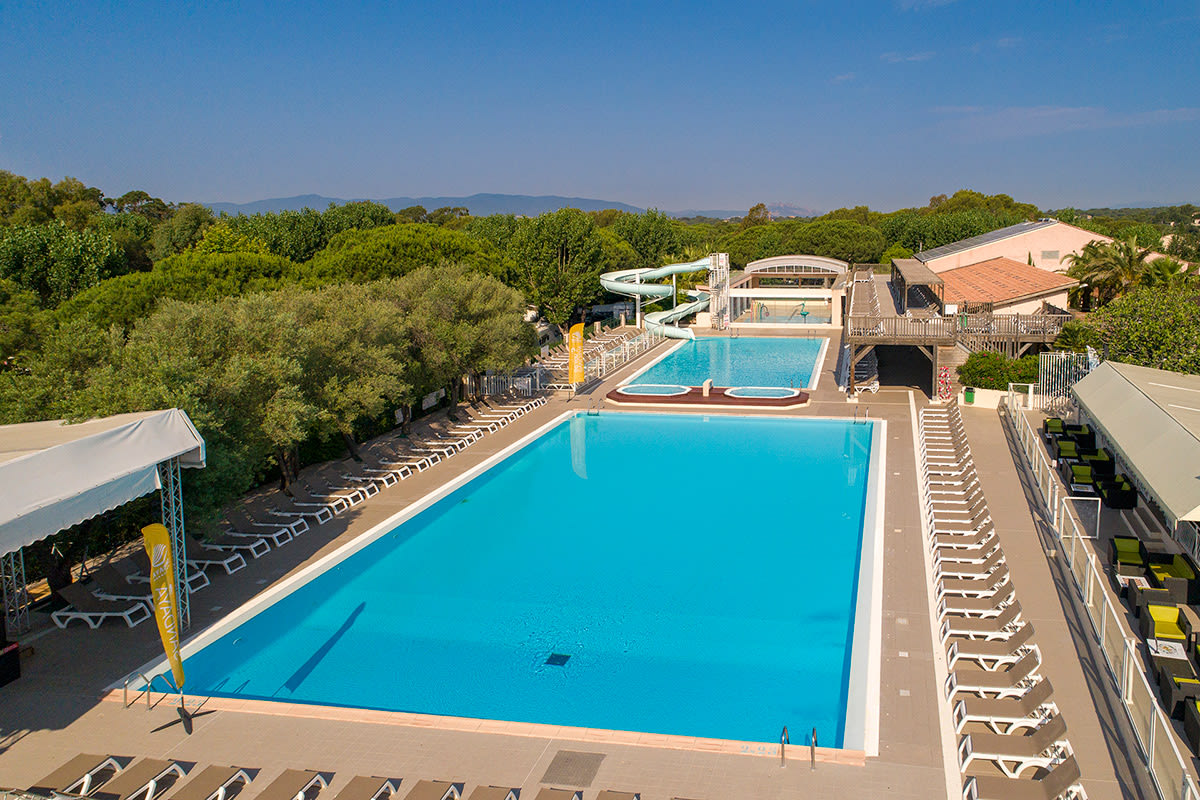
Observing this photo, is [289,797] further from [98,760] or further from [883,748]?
[883,748]

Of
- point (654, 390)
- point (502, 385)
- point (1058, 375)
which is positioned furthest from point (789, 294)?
point (1058, 375)

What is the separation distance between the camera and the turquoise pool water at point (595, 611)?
993cm

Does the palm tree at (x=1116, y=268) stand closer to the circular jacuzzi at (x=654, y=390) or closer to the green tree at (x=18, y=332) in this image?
the circular jacuzzi at (x=654, y=390)

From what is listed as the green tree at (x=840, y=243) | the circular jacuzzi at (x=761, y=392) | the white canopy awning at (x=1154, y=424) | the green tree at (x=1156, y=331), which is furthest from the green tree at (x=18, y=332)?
the green tree at (x=840, y=243)

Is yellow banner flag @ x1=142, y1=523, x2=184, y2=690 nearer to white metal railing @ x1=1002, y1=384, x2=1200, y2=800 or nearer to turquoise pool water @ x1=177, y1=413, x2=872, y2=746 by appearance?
turquoise pool water @ x1=177, y1=413, x2=872, y2=746

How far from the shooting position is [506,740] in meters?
8.48

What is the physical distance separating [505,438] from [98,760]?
1421 centimetres

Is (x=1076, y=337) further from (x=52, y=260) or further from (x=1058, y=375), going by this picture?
(x=52, y=260)

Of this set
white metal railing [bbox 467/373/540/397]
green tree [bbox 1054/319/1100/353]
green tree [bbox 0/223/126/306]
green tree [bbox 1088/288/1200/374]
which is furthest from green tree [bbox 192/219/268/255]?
green tree [bbox 1088/288/1200/374]

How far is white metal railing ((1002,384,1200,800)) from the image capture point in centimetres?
706

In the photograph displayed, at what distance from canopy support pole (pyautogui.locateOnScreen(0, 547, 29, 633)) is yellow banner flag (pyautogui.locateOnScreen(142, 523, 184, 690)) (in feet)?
9.70

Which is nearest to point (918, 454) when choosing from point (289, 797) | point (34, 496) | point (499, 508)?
point (499, 508)

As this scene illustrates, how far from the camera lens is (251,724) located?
8.86 m

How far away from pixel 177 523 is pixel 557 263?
2907 cm
